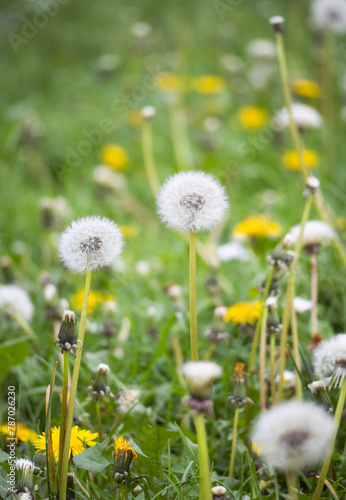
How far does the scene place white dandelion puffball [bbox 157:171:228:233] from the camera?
847 mm

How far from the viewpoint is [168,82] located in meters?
3.27

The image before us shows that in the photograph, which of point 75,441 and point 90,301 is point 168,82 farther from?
point 75,441

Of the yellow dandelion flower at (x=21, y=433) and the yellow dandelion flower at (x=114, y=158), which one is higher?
the yellow dandelion flower at (x=114, y=158)

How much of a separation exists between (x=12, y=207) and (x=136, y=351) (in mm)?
1452

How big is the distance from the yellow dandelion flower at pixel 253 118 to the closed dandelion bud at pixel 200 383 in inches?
103

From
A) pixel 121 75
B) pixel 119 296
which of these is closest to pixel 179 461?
pixel 119 296

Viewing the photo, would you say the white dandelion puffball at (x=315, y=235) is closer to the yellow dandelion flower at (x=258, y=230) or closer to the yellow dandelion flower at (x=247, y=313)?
the yellow dandelion flower at (x=247, y=313)

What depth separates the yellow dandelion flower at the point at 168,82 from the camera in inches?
126

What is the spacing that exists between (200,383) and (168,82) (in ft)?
9.39

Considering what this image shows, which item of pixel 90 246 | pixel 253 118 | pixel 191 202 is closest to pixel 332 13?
pixel 253 118

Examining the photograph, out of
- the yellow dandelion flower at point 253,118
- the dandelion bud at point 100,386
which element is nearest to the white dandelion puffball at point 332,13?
the yellow dandelion flower at point 253,118

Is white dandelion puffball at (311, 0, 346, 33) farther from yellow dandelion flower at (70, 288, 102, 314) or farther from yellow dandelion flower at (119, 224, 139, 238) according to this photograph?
yellow dandelion flower at (70, 288, 102, 314)

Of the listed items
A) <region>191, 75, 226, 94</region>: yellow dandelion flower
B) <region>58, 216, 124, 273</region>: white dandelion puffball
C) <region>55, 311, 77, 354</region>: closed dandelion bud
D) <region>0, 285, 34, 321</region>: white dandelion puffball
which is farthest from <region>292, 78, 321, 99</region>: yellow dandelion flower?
<region>55, 311, 77, 354</region>: closed dandelion bud

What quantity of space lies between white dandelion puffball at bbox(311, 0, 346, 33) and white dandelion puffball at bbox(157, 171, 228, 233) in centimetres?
183
